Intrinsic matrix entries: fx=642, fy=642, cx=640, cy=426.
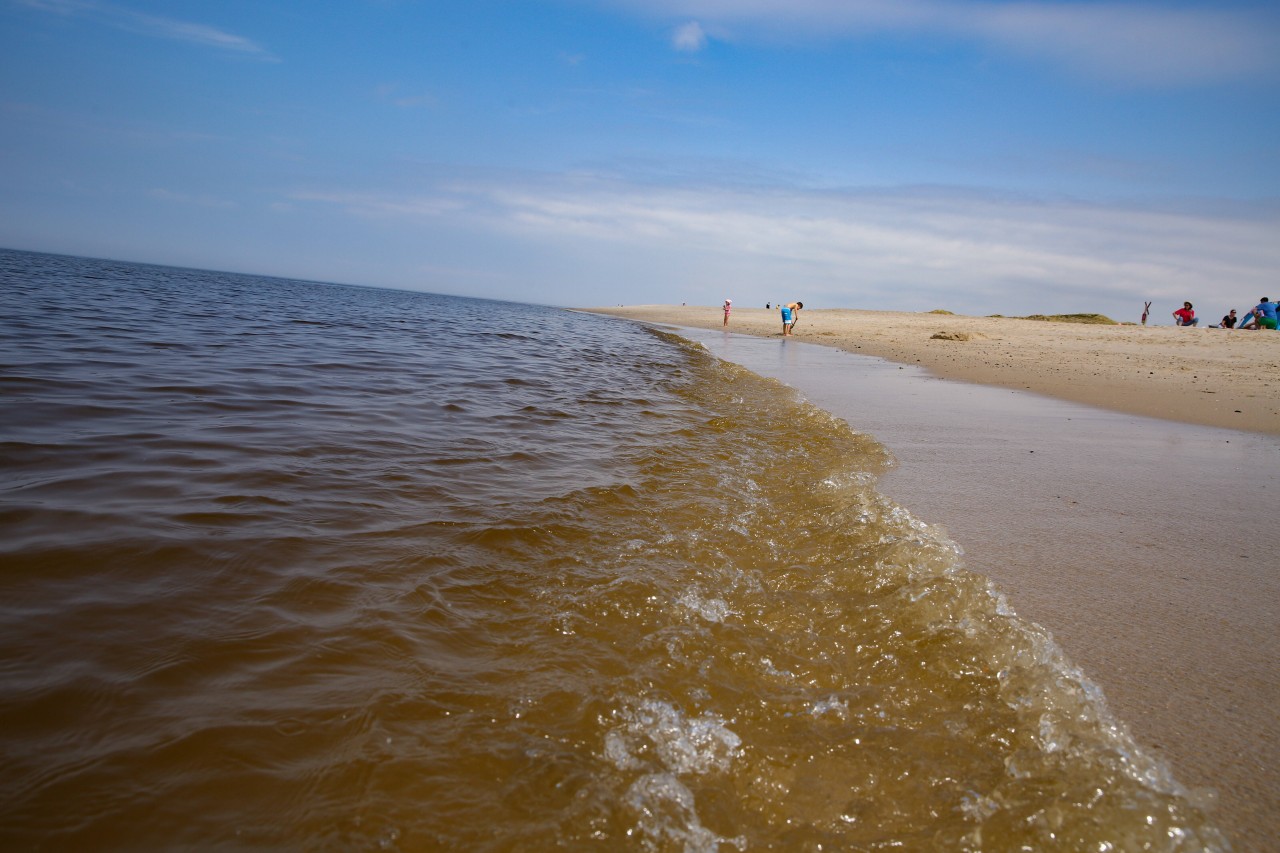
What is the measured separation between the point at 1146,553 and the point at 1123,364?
12.4 metres

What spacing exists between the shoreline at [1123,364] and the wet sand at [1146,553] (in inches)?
43.4

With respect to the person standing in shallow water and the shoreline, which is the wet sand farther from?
the person standing in shallow water

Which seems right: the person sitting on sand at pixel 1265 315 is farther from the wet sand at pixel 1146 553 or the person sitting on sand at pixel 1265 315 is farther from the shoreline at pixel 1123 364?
the wet sand at pixel 1146 553

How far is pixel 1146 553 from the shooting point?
3035 mm

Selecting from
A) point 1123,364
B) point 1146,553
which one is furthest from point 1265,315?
point 1146,553

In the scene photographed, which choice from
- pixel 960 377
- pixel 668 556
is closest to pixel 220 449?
pixel 668 556

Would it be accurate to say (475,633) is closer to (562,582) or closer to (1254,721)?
(562,582)

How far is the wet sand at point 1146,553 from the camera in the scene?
1.73m

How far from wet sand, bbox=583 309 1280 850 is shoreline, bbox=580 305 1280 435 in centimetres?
110

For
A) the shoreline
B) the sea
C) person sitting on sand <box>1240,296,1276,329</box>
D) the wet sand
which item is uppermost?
person sitting on sand <box>1240,296,1276,329</box>

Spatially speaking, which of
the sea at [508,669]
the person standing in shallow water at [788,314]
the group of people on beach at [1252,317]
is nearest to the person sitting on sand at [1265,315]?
the group of people on beach at [1252,317]

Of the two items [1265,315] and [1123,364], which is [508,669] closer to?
[1123,364]

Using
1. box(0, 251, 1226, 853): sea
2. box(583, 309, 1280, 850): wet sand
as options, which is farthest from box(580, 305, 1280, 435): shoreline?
box(0, 251, 1226, 853): sea

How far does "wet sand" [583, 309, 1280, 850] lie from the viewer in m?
1.73
